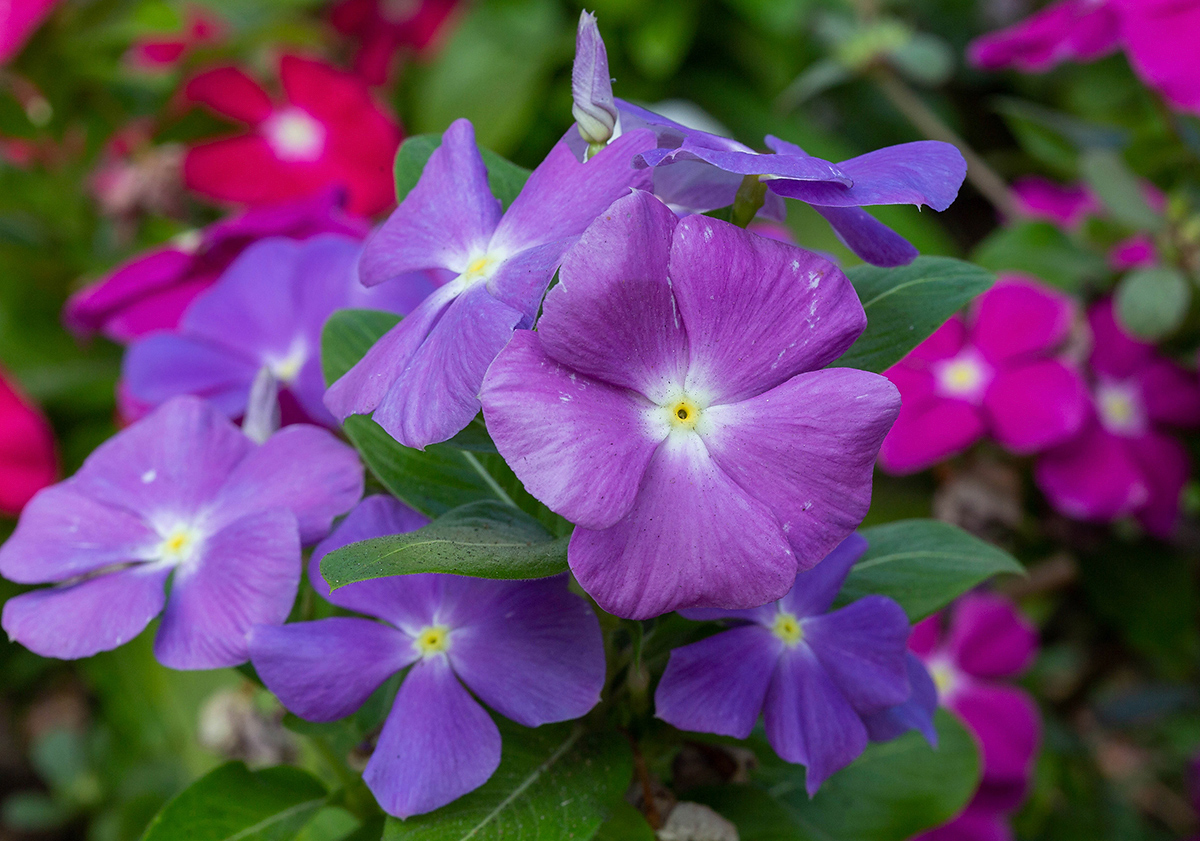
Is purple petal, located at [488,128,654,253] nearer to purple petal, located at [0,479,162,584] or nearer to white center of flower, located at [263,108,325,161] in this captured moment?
purple petal, located at [0,479,162,584]

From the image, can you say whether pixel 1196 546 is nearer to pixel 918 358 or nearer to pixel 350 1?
pixel 918 358

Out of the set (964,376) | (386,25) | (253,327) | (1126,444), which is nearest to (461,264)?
(253,327)

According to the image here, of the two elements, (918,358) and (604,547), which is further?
(918,358)

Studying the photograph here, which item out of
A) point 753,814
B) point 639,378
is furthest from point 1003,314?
point 639,378

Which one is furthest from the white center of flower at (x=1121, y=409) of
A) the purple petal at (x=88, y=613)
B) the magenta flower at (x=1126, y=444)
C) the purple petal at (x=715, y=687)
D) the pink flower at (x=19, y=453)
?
the pink flower at (x=19, y=453)

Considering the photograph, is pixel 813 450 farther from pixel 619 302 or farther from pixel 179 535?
pixel 179 535

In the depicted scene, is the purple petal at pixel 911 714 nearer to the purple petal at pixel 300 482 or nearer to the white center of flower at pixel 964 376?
the purple petal at pixel 300 482
